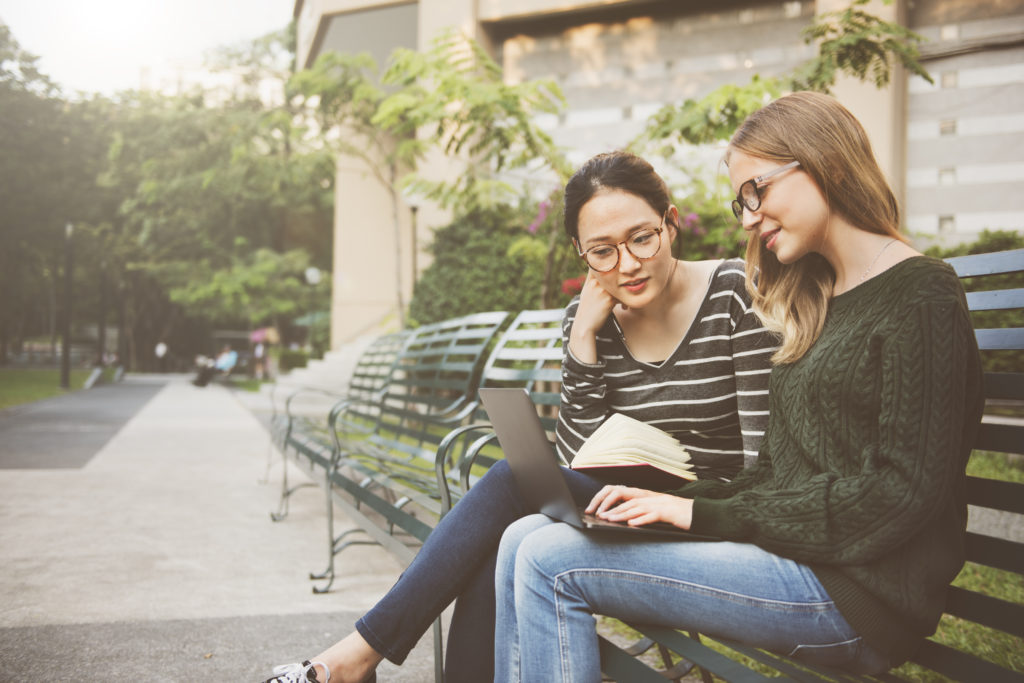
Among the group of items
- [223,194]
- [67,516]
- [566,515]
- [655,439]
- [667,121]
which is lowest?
[67,516]

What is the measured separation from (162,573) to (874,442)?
3.62 meters

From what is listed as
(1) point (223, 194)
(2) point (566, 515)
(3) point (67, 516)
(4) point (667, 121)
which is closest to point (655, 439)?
(2) point (566, 515)

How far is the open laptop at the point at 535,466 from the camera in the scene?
62.2 inches

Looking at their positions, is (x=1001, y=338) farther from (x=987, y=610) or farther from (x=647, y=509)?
(x=647, y=509)

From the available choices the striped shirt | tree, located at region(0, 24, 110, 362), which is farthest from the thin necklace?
tree, located at region(0, 24, 110, 362)

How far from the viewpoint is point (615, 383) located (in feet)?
→ 7.57

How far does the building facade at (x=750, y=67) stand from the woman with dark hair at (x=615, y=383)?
5712 mm

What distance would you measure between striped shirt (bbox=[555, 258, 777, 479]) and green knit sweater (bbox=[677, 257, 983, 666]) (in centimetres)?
41

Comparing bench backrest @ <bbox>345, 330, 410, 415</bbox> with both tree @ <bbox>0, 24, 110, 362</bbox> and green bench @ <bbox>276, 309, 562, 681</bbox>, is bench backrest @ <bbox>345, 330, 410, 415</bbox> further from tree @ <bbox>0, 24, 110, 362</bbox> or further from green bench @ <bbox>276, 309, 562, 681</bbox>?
tree @ <bbox>0, 24, 110, 362</bbox>

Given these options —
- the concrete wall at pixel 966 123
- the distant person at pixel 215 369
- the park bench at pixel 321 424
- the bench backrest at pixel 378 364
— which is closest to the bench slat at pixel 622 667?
the park bench at pixel 321 424

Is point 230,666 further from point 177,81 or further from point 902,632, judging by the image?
point 177,81

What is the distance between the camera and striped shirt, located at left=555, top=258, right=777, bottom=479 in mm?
2029

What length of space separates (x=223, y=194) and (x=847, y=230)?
2608 cm

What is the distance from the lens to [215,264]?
2783 centimetres
